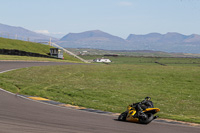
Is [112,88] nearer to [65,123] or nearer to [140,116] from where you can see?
[140,116]

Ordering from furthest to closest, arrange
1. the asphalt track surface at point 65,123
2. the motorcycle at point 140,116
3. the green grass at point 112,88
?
the green grass at point 112,88, the motorcycle at point 140,116, the asphalt track surface at point 65,123

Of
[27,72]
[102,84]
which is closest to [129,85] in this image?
[102,84]

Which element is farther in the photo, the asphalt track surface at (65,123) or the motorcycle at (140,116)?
the motorcycle at (140,116)

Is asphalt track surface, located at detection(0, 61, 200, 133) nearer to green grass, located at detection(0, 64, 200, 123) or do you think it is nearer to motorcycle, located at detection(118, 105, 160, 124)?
motorcycle, located at detection(118, 105, 160, 124)

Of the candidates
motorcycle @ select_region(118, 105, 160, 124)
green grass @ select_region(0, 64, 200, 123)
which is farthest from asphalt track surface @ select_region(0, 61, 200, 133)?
green grass @ select_region(0, 64, 200, 123)

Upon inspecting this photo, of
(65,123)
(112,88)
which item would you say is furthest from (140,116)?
(112,88)

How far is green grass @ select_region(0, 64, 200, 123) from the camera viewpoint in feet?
64.2

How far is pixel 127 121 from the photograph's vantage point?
1358cm

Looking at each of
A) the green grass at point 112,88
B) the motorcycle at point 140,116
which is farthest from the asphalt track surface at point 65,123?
the green grass at point 112,88

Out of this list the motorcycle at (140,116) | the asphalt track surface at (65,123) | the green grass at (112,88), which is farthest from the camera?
the green grass at (112,88)

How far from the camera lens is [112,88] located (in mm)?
25281

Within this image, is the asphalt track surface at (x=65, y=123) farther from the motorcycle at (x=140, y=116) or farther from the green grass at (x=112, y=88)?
the green grass at (x=112, y=88)

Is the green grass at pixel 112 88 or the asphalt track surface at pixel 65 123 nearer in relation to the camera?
the asphalt track surface at pixel 65 123

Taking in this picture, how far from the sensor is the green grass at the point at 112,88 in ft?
64.2
